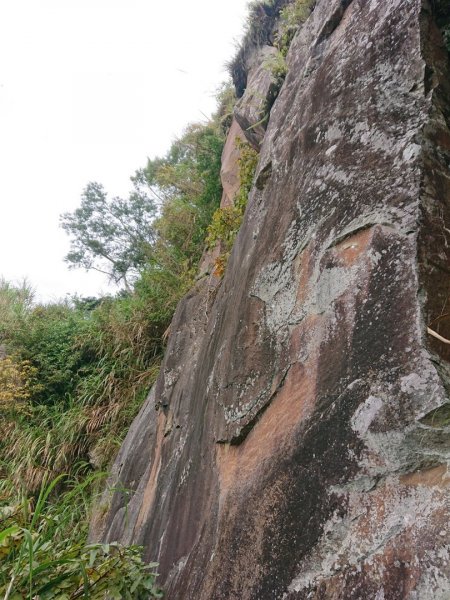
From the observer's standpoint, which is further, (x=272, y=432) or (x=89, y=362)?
(x=89, y=362)

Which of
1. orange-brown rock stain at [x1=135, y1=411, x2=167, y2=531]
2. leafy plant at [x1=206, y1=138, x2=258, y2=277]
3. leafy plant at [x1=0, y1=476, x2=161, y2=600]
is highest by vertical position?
leafy plant at [x1=206, y1=138, x2=258, y2=277]

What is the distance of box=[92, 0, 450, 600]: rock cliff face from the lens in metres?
1.28

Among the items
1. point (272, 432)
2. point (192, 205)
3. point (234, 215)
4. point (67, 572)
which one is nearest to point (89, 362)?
point (192, 205)

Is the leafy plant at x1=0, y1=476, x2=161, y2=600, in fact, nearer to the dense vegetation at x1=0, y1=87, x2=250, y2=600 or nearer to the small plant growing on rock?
the dense vegetation at x1=0, y1=87, x2=250, y2=600

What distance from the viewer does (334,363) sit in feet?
5.33

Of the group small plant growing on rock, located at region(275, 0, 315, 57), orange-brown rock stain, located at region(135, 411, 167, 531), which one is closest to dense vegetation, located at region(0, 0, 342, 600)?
small plant growing on rock, located at region(275, 0, 315, 57)

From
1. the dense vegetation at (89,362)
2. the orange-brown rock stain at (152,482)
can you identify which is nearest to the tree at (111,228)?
the dense vegetation at (89,362)

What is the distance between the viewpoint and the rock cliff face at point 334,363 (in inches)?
50.4

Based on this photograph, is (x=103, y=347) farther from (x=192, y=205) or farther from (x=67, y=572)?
(x=67, y=572)

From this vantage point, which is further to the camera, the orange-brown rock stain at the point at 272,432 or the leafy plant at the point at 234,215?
the leafy plant at the point at 234,215

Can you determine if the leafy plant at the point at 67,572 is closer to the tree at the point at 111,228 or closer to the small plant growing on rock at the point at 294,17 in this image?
the small plant growing on rock at the point at 294,17

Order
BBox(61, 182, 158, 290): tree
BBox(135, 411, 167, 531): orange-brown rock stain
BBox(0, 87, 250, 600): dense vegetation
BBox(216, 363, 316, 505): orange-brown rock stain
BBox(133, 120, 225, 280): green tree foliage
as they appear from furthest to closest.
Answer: BBox(61, 182, 158, 290): tree, BBox(133, 120, 225, 280): green tree foliage, BBox(0, 87, 250, 600): dense vegetation, BBox(135, 411, 167, 531): orange-brown rock stain, BBox(216, 363, 316, 505): orange-brown rock stain

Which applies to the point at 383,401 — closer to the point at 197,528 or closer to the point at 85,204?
the point at 197,528

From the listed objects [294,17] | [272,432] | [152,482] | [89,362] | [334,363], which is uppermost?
[294,17]
